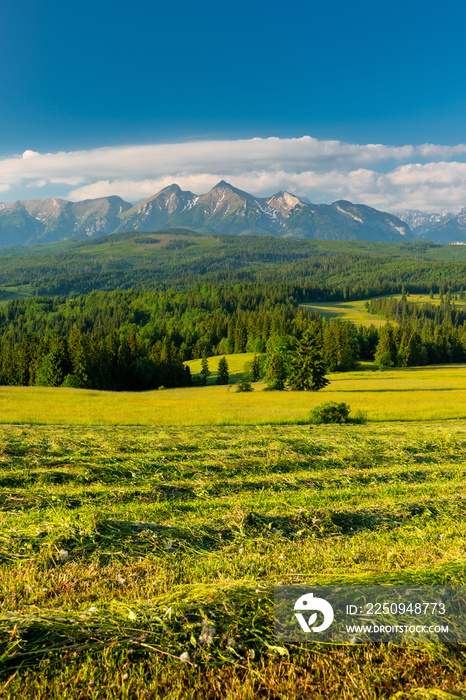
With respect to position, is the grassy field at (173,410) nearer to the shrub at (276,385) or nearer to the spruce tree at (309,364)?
the spruce tree at (309,364)

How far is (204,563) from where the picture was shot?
462 centimetres

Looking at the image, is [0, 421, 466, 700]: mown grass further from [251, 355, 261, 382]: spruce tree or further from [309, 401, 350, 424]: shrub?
[251, 355, 261, 382]: spruce tree

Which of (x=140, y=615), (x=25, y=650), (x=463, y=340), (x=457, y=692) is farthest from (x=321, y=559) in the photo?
(x=463, y=340)

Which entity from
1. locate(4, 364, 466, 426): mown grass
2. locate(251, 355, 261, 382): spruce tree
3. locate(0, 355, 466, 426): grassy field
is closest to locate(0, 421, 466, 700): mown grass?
locate(0, 355, 466, 426): grassy field

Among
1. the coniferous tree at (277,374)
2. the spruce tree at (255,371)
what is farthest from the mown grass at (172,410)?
the spruce tree at (255,371)

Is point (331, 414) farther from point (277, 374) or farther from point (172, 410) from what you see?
point (277, 374)

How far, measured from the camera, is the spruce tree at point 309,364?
177 ft

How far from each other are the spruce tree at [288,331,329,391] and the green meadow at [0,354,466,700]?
144 feet

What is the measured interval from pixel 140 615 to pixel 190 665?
2.42ft

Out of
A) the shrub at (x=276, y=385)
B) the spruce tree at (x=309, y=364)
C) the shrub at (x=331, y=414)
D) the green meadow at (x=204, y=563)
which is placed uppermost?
the green meadow at (x=204, y=563)

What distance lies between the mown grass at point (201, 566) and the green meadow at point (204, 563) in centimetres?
2

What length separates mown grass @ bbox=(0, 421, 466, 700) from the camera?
301cm

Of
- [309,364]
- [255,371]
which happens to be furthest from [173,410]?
[255,371]

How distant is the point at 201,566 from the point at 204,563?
67 millimetres
